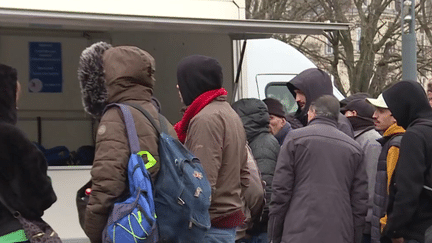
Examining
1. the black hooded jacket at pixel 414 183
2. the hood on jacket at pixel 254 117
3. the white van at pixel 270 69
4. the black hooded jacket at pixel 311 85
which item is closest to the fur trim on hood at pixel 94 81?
the black hooded jacket at pixel 414 183

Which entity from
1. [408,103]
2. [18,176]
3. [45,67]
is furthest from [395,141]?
[45,67]

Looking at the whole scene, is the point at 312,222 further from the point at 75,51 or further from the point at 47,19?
the point at 75,51

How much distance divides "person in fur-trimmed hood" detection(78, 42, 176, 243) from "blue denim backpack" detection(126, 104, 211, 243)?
47 mm

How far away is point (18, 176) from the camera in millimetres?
4012

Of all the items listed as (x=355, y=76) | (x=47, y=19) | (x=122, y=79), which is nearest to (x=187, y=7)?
(x=47, y=19)

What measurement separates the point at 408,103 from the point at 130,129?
2.03 m

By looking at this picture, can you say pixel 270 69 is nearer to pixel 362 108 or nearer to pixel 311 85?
pixel 311 85

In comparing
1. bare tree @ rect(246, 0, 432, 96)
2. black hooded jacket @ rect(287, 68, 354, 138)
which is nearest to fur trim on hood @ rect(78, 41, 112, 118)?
black hooded jacket @ rect(287, 68, 354, 138)

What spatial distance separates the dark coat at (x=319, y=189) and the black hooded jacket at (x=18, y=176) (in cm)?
193

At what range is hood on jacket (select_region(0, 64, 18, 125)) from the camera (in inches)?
161

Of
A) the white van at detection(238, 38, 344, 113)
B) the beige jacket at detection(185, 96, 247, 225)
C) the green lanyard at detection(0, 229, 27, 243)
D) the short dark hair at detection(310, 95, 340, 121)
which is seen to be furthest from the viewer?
the white van at detection(238, 38, 344, 113)

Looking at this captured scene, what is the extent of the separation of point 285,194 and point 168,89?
3555 mm

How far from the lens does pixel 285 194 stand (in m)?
5.54

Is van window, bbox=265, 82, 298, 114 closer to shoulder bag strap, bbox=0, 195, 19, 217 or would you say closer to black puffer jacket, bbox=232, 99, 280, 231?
black puffer jacket, bbox=232, 99, 280, 231
